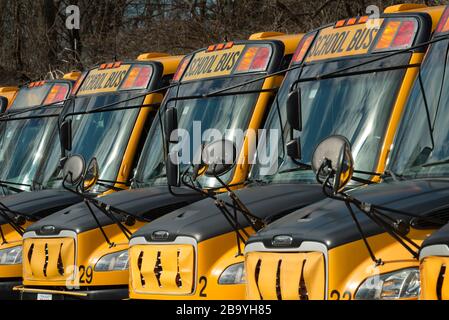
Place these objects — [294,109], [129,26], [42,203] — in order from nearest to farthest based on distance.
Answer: [294,109], [42,203], [129,26]

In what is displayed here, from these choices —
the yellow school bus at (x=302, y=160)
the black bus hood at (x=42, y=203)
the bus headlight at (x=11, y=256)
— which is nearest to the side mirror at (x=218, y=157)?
the yellow school bus at (x=302, y=160)

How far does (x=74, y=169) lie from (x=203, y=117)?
133 centimetres

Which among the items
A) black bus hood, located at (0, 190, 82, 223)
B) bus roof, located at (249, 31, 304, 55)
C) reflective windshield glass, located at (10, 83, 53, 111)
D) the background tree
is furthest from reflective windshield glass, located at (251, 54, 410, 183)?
the background tree

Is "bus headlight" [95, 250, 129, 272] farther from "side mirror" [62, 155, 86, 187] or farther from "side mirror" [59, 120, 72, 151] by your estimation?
"side mirror" [59, 120, 72, 151]

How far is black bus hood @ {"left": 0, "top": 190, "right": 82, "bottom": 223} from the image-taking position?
12.5 m

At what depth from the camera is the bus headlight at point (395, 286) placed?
7.02 meters

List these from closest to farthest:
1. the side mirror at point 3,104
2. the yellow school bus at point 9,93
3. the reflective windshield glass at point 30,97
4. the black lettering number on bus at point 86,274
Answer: the black lettering number on bus at point 86,274, the reflective windshield glass at point 30,97, the side mirror at point 3,104, the yellow school bus at point 9,93

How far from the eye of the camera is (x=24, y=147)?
48.9 feet

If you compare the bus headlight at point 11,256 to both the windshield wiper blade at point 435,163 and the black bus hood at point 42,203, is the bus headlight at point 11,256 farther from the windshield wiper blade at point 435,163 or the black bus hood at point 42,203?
the windshield wiper blade at point 435,163

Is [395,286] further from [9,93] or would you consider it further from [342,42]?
[9,93]

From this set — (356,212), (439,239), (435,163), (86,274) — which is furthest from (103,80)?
(439,239)

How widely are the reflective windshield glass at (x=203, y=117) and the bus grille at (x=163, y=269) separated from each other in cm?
138

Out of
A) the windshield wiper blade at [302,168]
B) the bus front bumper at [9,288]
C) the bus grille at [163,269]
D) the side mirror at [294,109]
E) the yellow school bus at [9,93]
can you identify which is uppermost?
the yellow school bus at [9,93]

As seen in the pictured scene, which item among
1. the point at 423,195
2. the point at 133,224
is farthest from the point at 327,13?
the point at 423,195
